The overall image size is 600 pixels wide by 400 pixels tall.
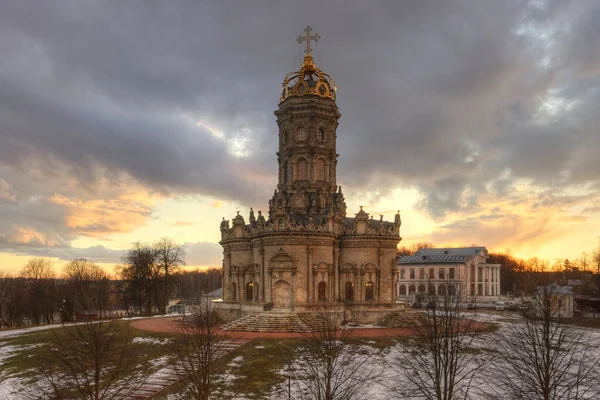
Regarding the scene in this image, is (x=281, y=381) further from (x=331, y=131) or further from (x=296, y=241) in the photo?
(x=331, y=131)

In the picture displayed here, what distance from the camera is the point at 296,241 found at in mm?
45281

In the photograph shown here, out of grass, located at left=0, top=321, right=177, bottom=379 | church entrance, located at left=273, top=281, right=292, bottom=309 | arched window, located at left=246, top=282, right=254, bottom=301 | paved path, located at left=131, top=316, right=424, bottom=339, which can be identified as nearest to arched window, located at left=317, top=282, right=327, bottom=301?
church entrance, located at left=273, top=281, right=292, bottom=309

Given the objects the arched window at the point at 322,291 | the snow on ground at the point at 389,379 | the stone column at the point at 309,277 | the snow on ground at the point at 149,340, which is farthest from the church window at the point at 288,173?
the snow on ground at the point at 389,379

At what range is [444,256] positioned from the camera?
82.7m

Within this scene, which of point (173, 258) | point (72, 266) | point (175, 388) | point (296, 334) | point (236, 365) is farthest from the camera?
point (72, 266)

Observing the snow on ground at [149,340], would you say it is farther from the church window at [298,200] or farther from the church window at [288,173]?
the church window at [288,173]

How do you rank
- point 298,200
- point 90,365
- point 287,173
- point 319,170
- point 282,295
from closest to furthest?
point 90,365
point 282,295
point 298,200
point 319,170
point 287,173

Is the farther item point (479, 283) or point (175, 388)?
point (479, 283)

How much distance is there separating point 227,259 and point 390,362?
2696cm

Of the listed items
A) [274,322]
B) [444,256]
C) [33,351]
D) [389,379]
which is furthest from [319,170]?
[444,256]

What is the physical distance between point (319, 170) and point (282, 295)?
46.7ft

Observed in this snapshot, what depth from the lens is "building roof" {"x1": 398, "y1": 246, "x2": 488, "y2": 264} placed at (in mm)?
80562

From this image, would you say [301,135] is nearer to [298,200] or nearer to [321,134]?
[321,134]

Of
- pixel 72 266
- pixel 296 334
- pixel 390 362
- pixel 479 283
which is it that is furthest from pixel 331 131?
pixel 72 266
